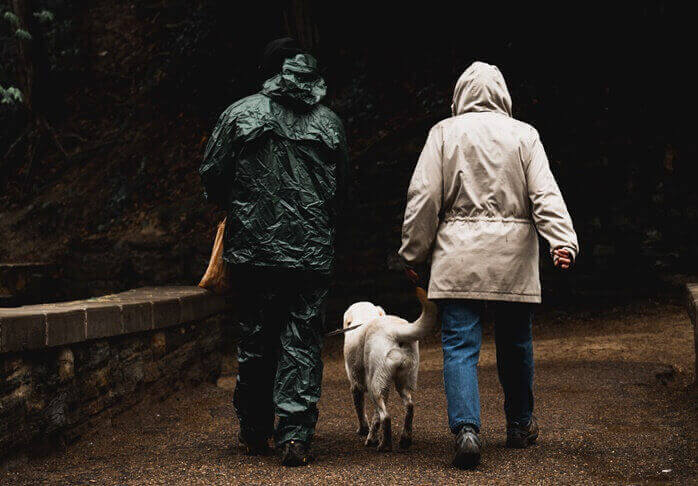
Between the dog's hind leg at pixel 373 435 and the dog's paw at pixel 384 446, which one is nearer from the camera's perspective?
the dog's paw at pixel 384 446

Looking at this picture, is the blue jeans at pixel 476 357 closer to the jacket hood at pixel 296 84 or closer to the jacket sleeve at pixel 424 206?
the jacket sleeve at pixel 424 206

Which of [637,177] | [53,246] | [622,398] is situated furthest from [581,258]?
[53,246]

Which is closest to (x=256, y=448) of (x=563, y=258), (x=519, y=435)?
(x=519, y=435)

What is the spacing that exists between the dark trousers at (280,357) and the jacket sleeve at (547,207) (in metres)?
1.22

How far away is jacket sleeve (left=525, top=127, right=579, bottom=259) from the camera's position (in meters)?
3.96

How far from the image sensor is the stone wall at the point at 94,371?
4285 mm

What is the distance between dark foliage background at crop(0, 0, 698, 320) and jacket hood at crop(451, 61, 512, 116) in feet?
20.5

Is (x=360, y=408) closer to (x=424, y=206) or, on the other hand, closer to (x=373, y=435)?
(x=373, y=435)

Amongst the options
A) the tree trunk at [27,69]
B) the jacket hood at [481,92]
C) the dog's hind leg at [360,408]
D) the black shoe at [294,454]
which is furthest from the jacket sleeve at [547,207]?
the tree trunk at [27,69]

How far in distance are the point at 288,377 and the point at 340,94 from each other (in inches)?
376

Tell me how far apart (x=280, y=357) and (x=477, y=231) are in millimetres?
1240

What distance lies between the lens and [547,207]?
4023 mm

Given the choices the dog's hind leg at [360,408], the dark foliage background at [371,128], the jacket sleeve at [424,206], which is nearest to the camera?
the jacket sleeve at [424,206]

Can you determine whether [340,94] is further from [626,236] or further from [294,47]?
[294,47]
